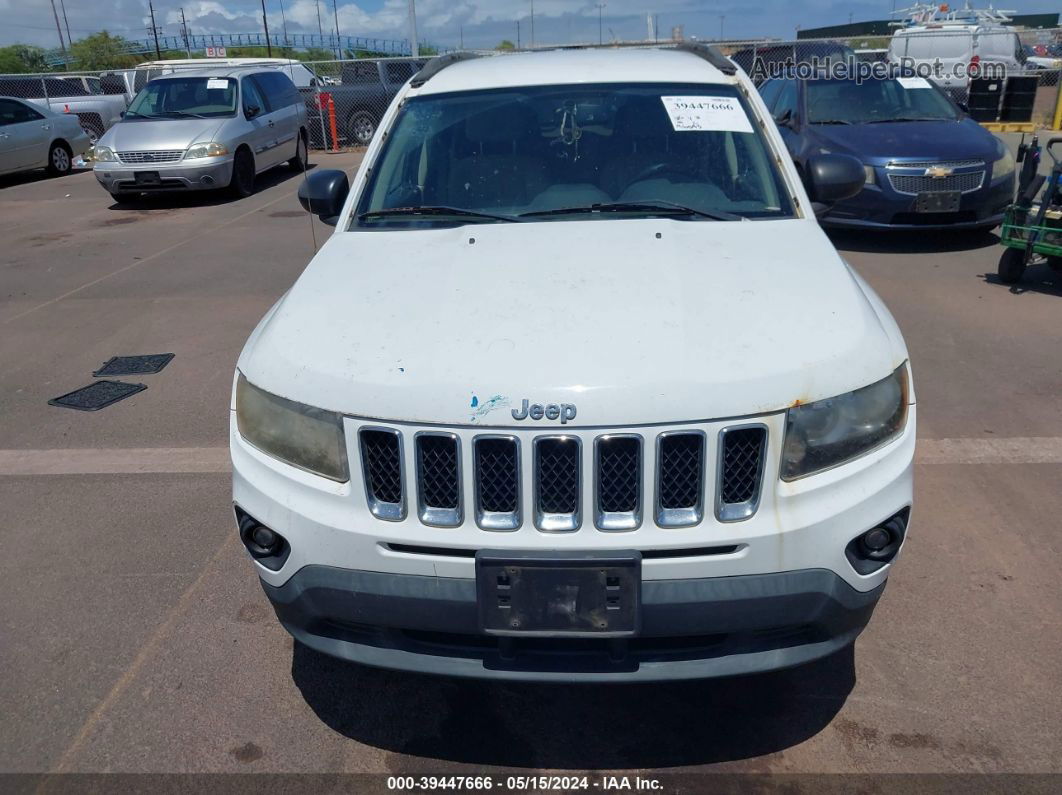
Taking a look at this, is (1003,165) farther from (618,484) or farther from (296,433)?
(296,433)

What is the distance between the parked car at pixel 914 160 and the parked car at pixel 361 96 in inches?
464

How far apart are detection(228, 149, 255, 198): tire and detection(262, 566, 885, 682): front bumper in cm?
1196

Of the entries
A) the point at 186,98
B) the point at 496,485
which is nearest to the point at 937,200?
the point at 496,485

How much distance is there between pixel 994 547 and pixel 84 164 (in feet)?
57.2

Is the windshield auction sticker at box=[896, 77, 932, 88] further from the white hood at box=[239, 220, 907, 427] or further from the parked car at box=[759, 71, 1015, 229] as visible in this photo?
Answer: the white hood at box=[239, 220, 907, 427]

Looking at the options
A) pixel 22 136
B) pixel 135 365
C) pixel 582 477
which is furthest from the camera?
pixel 22 136

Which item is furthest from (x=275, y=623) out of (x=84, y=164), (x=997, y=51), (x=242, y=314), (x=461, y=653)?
(x=997, y=51)

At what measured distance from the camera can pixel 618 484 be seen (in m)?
2.25

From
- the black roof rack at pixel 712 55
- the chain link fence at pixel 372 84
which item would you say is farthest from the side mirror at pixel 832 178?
the chain link fence at pixel 372 84

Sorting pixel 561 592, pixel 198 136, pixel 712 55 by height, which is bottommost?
pixel 198 136

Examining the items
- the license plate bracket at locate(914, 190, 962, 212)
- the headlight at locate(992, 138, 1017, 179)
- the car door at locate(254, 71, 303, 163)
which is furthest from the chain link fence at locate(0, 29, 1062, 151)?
the license plate bracket at locate(914, 190, 962, 212)

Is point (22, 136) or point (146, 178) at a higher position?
point (22, 136)

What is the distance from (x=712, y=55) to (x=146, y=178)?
10.3 meters

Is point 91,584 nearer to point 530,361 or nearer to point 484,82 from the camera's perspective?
point 530,361
